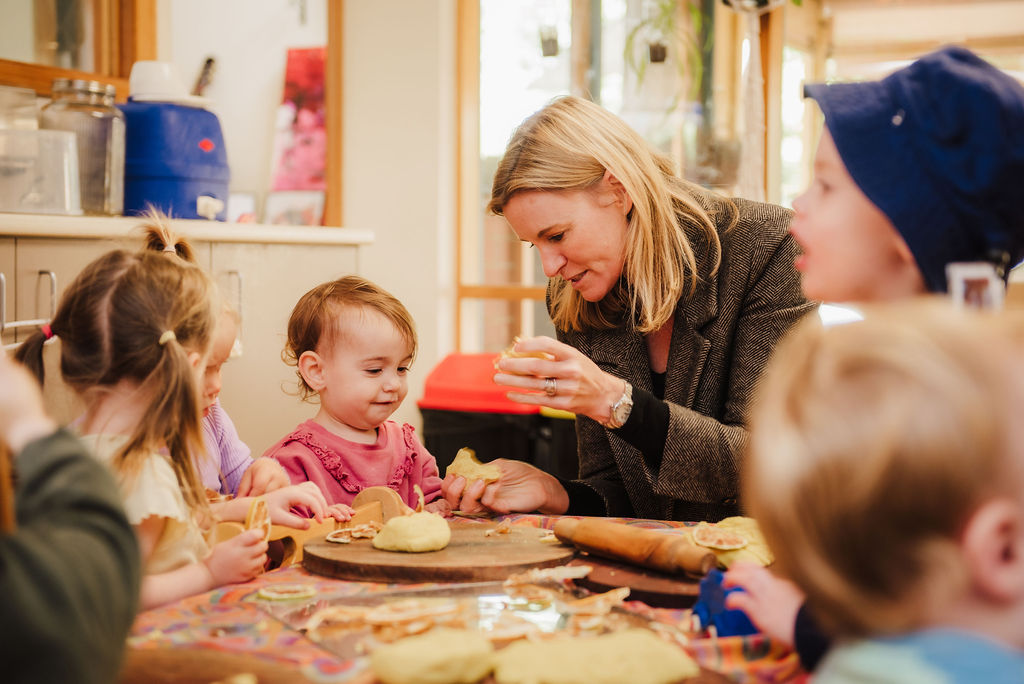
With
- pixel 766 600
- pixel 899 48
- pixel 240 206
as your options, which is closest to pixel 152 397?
pixel 766 600

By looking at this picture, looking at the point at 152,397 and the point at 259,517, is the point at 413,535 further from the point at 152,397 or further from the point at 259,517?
the point at 152,397

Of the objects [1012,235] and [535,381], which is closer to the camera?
[1012,235]

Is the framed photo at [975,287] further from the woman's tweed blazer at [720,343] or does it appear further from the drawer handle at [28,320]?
the drawer handle at [28,320]

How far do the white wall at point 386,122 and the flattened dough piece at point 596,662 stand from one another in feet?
9.89

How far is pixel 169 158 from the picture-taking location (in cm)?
300

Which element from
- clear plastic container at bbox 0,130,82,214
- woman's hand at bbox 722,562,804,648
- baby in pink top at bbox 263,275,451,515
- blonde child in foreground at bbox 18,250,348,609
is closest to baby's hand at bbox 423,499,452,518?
baby in pink top at bbox 263,275,451,515

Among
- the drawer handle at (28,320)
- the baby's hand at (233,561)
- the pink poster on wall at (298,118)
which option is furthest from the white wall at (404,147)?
the baby's hand at (233,561)

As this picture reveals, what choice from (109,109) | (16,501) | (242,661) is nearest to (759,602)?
(242,661)

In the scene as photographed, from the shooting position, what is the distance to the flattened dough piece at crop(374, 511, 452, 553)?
1.18 metres

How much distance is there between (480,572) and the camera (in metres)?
1.10

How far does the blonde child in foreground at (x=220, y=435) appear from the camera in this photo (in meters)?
1.53

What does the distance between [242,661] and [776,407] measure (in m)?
0.50

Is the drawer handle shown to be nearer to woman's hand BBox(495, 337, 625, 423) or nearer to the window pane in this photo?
woman's hand BBox(495, 337, 625, 423)

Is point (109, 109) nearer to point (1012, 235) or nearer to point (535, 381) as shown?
point (535, 381)
